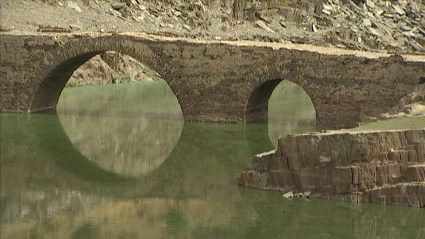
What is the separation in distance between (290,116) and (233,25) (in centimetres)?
1382

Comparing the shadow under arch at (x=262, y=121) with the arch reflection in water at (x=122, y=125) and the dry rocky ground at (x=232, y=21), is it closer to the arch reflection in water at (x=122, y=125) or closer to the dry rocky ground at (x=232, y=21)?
the arch reflection in water at (x=122, y=125)

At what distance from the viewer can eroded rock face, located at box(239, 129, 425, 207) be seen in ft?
44.3

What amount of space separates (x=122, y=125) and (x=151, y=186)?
23.8ft

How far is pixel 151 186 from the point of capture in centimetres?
1648

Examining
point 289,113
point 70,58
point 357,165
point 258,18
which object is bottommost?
point 357,165

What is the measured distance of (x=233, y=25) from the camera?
1510 inches

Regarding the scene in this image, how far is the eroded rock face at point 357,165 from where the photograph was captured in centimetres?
1349

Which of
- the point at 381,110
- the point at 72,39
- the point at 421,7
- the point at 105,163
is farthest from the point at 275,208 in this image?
the point at 421,7

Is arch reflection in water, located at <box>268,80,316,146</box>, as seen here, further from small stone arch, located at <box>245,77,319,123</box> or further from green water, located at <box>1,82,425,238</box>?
small stone arch, located at <box>245,77,319,123</box>

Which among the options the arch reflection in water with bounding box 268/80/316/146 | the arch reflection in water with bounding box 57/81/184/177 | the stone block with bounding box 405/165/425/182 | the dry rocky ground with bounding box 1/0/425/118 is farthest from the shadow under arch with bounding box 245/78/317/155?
the dry rocky ground with bounding box 1/0/425/118

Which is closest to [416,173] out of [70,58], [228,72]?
[228,72]

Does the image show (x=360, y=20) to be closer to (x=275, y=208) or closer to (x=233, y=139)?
(x=233, y=139)

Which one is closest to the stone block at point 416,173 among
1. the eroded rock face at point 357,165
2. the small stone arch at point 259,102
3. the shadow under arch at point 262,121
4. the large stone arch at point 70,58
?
the eroded rock face at point 357,165

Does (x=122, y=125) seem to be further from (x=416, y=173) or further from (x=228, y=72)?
(x=416, y=173)
